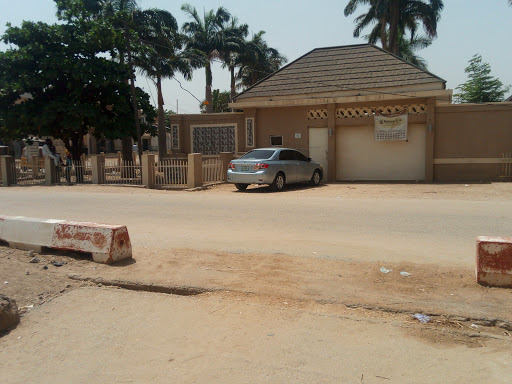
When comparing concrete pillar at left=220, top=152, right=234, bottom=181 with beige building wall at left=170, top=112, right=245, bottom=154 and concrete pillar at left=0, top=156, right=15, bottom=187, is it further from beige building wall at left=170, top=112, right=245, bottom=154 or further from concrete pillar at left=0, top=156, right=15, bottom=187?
concrete pillar at left=0, top=156, right=15, bottom=187

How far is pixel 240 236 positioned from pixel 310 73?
14.6 m

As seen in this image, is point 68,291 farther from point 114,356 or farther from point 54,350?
point 114,356


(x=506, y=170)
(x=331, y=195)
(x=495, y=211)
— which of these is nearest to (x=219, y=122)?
(x=331, y=195)

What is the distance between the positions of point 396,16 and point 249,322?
3240cm

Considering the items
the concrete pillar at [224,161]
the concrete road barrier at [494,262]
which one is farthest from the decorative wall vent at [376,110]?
the concrete road barrier at [494,262]

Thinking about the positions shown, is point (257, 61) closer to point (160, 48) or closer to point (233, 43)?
point (233, 43)

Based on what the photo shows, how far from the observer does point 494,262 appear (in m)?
5.12

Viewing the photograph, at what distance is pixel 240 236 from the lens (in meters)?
8.09

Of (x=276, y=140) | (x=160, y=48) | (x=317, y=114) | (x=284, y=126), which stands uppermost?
(x=160, y=48)

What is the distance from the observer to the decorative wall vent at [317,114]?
1948 centimetres

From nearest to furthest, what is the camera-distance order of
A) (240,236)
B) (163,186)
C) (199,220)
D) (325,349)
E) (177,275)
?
(325,349), (177,275), (240,236), (199,220), (163,186)

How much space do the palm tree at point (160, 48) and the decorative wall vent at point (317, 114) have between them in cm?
916

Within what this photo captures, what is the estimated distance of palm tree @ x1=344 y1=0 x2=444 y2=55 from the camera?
32.2m

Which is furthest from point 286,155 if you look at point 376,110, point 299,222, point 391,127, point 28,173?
point 28,173
